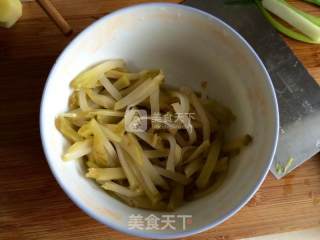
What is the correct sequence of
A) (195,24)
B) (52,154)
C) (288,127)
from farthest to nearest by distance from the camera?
(288,127)
(195,24)
(52,154)

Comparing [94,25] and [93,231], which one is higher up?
[94,25]

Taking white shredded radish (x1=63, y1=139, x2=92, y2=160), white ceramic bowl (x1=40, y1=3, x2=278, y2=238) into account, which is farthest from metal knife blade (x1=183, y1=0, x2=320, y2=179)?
white shredded radish (x1=63, y1=139, x2=92, y2=160)

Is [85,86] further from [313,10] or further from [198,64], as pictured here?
[313,10]

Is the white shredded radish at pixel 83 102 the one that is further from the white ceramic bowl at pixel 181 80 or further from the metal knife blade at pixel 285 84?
the metal knife blade at pixel 285 84

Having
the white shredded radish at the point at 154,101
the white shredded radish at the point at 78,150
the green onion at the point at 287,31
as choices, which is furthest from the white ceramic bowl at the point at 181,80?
the green onion at the point at 287,31

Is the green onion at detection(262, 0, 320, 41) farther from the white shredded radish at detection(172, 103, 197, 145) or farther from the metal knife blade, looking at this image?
the white shredded radish at detection(172, 103, 197, 145)

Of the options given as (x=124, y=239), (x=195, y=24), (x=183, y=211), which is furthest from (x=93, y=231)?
(x=195, y=24)

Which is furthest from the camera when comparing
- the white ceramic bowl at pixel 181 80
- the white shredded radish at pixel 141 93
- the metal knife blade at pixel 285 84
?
the metal knife blade at pixel 285 84
